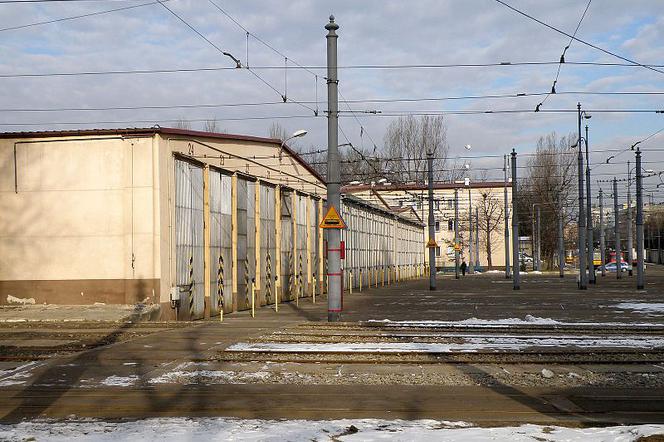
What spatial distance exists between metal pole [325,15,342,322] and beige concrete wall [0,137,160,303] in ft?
21.6

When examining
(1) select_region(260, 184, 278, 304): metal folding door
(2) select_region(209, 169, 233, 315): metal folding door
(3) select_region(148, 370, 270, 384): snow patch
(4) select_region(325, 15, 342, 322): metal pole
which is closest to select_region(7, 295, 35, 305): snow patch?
(2) select_region(209, 169, 233, 315): metal folding door

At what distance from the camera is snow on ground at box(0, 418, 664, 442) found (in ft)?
27.9

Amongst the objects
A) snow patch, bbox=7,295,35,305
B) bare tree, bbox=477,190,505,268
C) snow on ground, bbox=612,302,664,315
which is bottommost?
snow on ground, bbox=612,302,664,315

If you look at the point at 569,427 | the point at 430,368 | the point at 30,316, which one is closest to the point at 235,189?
the point at 30,316

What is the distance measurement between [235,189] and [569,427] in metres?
23.4

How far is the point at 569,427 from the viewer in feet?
30.2

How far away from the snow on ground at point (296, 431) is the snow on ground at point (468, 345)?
6.13 metres

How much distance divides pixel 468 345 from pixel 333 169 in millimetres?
7825

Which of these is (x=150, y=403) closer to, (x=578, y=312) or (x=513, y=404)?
(x=513, y=404)

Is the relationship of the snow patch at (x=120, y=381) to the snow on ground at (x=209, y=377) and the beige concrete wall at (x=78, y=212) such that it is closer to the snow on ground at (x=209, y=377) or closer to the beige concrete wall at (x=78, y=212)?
the snow on ground at (x=209, y=377)

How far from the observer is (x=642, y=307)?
95.3 feet

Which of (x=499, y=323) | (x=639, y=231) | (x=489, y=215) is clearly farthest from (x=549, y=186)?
(x=499, y=323)

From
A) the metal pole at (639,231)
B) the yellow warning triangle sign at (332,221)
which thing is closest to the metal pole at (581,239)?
the metal pole at (639,231)

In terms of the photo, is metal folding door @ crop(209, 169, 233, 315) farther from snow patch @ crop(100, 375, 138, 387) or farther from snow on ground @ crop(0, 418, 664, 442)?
snow on ground @ crop(0, 418, 664, 442)
